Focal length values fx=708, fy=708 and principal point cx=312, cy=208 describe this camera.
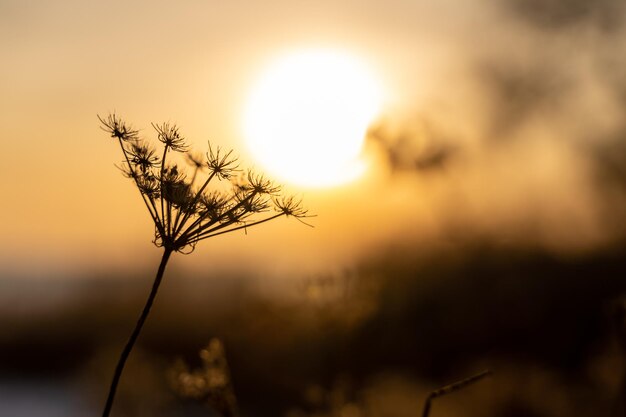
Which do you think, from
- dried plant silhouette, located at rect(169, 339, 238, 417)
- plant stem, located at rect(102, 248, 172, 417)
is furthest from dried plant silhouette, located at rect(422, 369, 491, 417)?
plant stem, located at rect(102, 248, 172, 417)

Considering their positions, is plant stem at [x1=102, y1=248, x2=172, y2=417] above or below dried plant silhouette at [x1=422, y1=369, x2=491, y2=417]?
above

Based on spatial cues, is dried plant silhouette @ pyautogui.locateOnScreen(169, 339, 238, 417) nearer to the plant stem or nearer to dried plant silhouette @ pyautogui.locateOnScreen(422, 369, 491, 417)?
the plant stem

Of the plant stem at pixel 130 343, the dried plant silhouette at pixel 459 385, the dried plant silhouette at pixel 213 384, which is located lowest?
the dried plant silhouette at pixel 459 385

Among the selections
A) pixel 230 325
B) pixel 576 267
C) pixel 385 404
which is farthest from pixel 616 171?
pixel 230 325

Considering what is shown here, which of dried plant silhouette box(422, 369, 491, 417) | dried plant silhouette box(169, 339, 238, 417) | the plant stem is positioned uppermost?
the plant stem

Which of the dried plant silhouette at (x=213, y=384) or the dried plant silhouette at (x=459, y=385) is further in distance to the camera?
the dried plant silhouette at (x=213, y=384)

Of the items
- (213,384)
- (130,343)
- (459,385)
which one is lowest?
(459,385)

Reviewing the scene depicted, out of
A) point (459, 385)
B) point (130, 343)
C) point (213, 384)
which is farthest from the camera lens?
point (213, 384)

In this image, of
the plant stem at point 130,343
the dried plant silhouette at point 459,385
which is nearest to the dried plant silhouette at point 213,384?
the plant stem at point 130,343

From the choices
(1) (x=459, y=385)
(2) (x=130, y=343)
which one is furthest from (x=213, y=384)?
(1) (x=459, y=385)

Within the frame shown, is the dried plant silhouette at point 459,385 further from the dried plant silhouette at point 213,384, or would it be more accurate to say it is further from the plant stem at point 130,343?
the plant stem at point 130,343

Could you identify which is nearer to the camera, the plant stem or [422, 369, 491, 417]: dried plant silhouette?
[422, 369, 491, 417]: dried plant silhouette

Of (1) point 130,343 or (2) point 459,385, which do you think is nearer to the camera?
(2) point 459,385

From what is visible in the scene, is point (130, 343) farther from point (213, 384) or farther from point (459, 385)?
point (459, 385)
